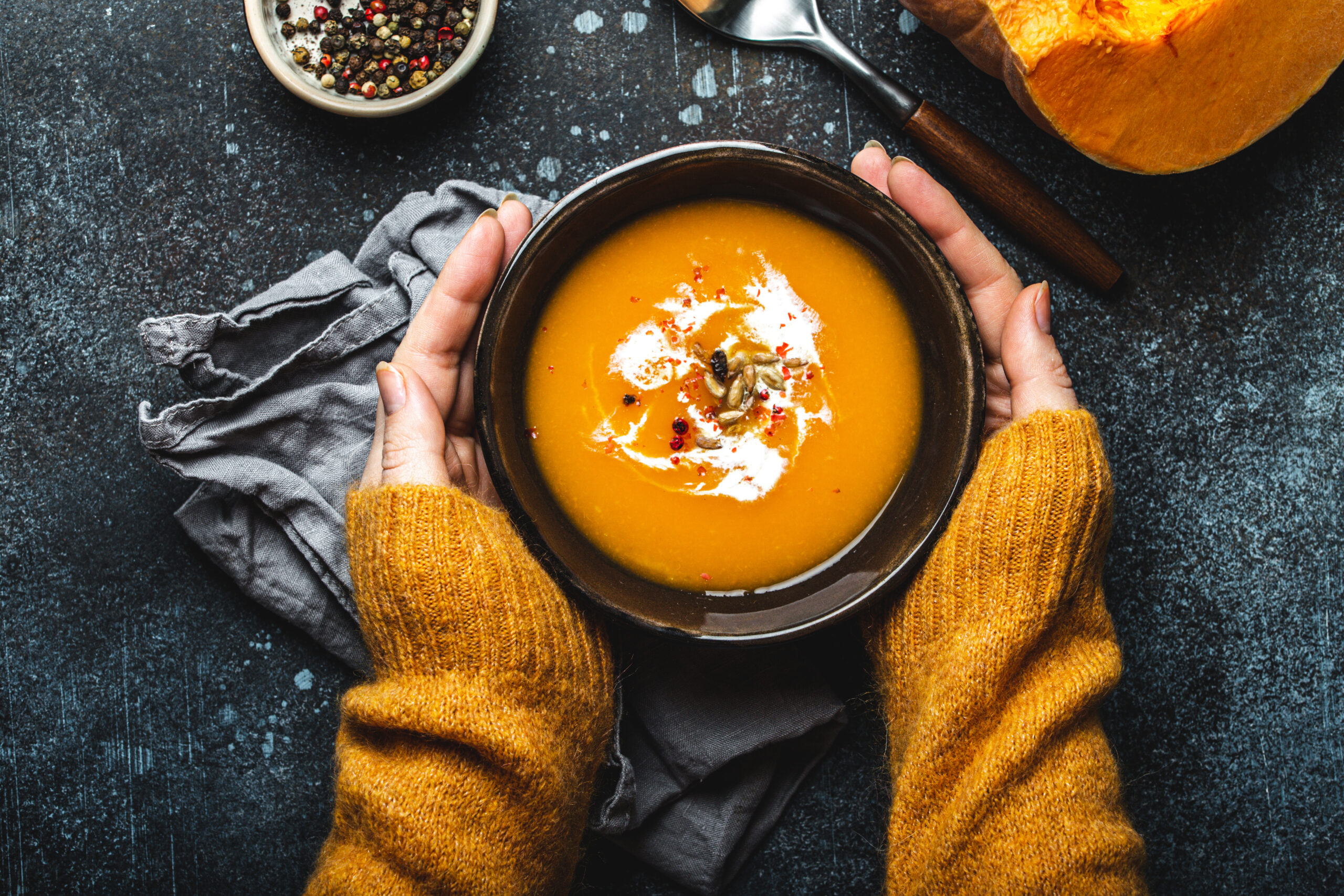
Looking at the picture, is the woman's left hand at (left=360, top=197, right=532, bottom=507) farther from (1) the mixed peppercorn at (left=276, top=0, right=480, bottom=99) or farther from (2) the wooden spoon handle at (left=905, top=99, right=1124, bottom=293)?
(2) the wooden spoon handle at (left=905, top=99, right=1124, bottom=293)

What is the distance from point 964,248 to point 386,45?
934 millimetres

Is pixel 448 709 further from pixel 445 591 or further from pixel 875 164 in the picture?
pixel 875 164

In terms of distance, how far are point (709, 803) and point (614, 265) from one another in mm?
835

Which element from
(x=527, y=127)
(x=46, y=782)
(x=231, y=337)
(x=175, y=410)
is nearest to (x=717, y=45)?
(x=527, y=127)

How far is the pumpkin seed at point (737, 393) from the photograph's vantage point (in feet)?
3.43

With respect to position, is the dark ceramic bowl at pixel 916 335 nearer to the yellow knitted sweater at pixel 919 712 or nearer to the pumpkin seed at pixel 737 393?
the yellow knitted sweater at pixel 919 712

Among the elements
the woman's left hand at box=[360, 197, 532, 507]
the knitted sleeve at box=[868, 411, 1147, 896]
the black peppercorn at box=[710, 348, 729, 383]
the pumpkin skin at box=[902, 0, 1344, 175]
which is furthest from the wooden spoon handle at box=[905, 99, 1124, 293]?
the woman's left hand at box=[360, 197, 532, 507]

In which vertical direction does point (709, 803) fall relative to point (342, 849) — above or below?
below

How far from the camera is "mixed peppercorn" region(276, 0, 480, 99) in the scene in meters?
1.30

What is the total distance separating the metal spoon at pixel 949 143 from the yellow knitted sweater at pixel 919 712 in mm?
334

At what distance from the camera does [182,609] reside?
1.34m

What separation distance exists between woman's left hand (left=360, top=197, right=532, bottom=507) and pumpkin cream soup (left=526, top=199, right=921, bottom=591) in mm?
130

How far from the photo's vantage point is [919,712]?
45.1 inches

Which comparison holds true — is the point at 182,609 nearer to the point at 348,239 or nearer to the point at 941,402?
the point at 348,239
